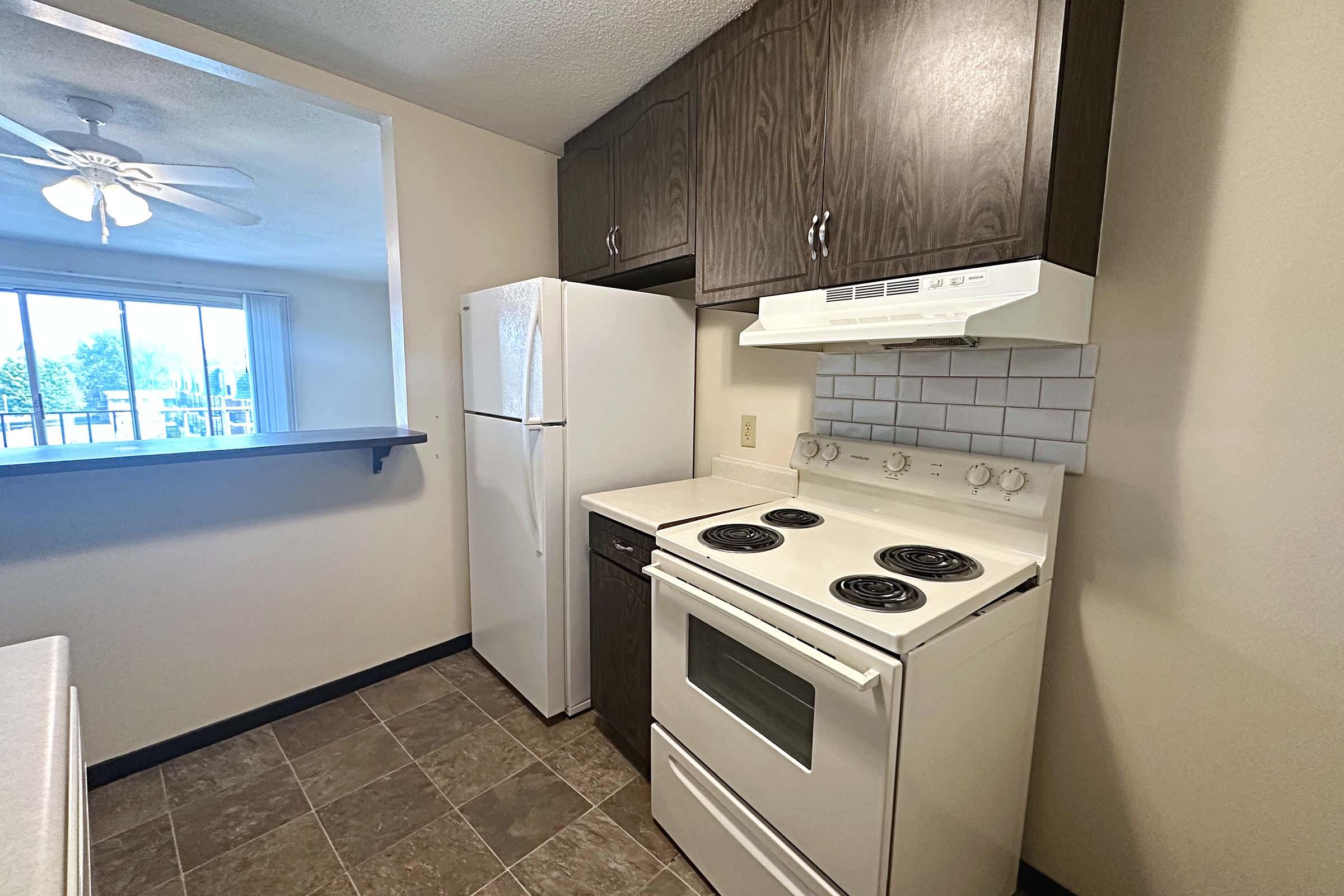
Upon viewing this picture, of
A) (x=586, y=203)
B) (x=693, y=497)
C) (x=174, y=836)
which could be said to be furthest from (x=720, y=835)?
(x=586, y=203)

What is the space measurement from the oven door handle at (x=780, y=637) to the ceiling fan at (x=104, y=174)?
2581 millimetres

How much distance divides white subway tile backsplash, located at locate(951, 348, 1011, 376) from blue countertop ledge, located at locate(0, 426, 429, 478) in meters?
1.87

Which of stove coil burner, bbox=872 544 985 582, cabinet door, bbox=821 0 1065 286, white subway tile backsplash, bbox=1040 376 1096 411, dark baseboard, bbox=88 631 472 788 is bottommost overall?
dark baseboard, bbox=88 631 472 788

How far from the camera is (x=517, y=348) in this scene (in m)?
1.98

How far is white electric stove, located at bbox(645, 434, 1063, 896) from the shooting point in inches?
38.8

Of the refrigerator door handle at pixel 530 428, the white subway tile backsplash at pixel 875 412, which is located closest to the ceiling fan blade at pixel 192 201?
the refrigerator door handle at pixel 530 428

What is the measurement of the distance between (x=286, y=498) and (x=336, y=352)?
14.9 feet

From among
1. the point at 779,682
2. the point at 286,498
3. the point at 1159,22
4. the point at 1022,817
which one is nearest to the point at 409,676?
the point at 286,498

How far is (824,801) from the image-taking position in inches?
42.0

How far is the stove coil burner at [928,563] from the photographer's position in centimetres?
117

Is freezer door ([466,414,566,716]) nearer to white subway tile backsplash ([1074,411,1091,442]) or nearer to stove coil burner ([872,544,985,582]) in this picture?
stove coil burner ([872,544,985,582])

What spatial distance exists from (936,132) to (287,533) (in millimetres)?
2406

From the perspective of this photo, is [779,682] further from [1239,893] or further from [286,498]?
[286,498]

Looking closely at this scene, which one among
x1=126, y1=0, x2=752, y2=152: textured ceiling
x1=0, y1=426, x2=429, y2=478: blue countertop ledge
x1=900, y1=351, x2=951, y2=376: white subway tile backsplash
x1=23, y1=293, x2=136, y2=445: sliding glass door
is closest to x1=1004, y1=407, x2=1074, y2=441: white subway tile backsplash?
x1=900, y1=351, x2=951, y2=376: white subway tile backsplash
